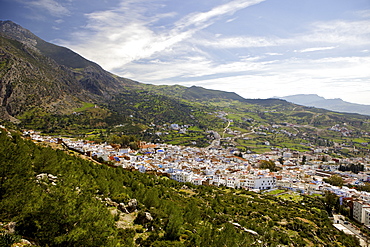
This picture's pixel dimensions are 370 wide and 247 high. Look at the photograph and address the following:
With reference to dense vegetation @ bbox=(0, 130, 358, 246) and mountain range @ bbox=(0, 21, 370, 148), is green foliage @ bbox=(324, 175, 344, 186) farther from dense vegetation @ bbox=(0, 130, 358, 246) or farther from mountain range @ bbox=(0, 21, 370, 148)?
mountain range @ bbox=(0, 21, 370, 148)

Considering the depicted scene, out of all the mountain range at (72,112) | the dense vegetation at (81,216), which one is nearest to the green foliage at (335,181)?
the dense vegetation at (81,216)

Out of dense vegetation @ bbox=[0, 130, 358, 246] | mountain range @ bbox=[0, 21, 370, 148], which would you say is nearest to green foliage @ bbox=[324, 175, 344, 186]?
dense vegetation @ bbox=[0, 130, 358, 246]

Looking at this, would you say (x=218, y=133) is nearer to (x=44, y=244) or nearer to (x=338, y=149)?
(x=338, y=149)

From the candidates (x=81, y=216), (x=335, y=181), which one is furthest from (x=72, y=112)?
(x=81, y=216)

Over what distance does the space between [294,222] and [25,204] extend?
2883cm

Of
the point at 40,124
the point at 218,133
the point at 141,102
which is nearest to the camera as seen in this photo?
the point at 40,124

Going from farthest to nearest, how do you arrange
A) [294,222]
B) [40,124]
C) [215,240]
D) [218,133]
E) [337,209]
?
1. [218,133]
2. [40,124]
3. [337,209]
4. [294,222]
5. [215,240]

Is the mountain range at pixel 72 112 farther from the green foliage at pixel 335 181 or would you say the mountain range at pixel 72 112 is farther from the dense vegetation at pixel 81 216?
the dense vegetation at pixel 81 216

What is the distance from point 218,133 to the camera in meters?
140

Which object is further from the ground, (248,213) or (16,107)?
(16,107)

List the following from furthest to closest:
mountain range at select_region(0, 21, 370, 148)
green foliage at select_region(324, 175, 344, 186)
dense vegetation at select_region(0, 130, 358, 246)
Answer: mountain range at select_region(0, 21, 370, 148)
green foliage at select_region(324, 175, 344, 186)
dense vegetation at select_region(0, 130, 358, 246)

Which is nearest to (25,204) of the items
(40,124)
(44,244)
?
(44,244)

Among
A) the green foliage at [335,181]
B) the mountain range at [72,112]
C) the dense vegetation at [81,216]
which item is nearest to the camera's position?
the dense vegetation at [81,216]

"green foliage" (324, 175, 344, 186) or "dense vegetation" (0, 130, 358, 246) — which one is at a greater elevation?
"dense vegetation" (0, 130, 358, 246)
